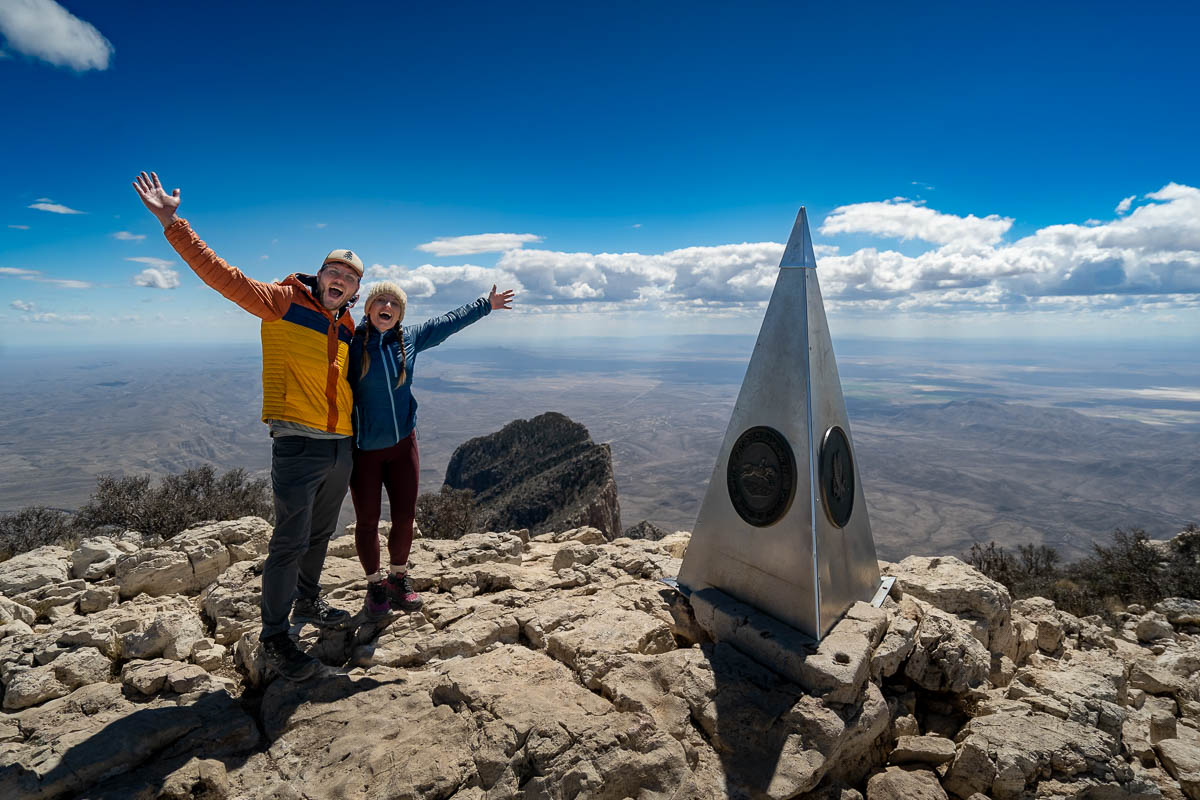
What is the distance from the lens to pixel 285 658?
3.73m

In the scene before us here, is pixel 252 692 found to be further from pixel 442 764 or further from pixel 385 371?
pixel 385 371

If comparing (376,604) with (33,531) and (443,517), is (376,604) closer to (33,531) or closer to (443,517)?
(443,517)

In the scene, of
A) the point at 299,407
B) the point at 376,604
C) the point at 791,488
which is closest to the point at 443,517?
the point at 376,604

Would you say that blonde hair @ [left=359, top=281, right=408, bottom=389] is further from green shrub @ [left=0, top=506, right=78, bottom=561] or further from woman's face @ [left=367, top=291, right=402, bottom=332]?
green shrub @ [left=0, top=506, right=78, bottom=561]

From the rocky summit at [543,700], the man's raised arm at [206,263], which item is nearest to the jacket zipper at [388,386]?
the man's raised arm at [206,263]

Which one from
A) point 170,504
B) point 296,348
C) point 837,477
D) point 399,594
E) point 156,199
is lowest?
point 170,504

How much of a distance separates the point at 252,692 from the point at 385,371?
8.11ft

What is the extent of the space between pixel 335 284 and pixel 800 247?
399 cm

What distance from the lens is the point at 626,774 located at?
10.8ft

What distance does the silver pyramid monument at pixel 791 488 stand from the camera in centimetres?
459

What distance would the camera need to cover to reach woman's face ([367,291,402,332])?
4.09 metres

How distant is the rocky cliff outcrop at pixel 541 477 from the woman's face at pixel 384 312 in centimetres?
1727

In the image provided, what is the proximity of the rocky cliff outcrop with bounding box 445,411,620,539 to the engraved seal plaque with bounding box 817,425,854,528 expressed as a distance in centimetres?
1704

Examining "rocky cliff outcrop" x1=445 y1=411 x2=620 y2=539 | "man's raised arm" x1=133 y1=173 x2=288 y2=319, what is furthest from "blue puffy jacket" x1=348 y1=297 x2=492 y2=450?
"rocky cliff outcrop" x1=445 y1=411 x2=620 y2=539
